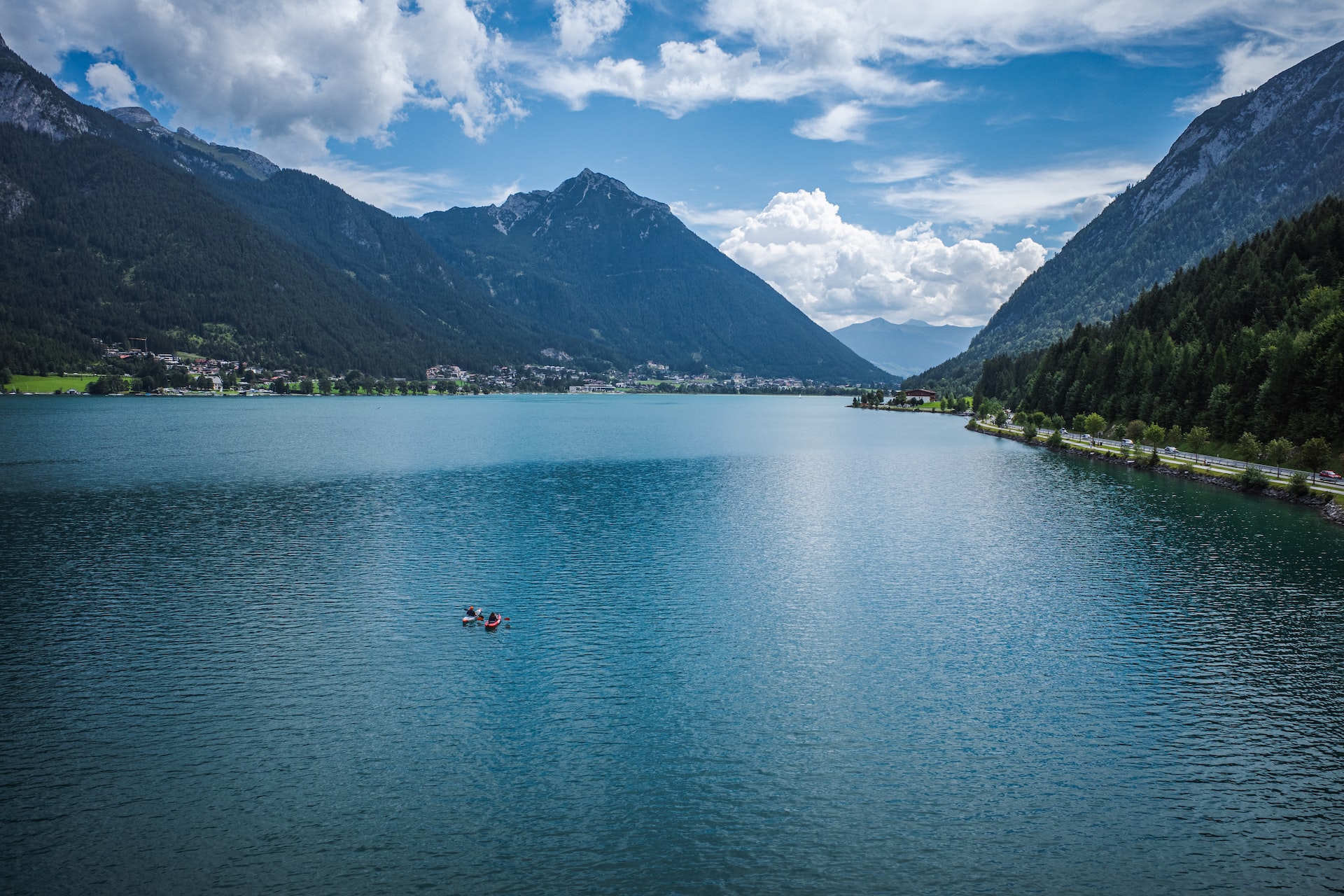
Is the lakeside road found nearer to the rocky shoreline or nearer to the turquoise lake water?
the rocky shoreline

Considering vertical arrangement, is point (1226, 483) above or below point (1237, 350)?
below

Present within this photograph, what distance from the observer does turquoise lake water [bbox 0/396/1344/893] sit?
18891 millimetres

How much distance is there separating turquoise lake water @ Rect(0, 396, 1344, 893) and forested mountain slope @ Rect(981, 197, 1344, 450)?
29.6m

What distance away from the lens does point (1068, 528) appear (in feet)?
199

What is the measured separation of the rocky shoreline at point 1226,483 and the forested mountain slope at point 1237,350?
28.4ft

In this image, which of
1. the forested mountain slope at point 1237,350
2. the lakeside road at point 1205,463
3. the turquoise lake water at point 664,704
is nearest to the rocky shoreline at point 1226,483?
the lakeside road at point 1205,463

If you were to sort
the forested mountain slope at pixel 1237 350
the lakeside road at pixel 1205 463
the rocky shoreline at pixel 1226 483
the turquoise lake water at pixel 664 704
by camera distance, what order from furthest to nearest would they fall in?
the forested mountain slope at pixel 1237 350
the lakeside road at pixel 1205 463
the rocky shoreline at pixel 1226 483
the turquoise lake water at pixel 664 704

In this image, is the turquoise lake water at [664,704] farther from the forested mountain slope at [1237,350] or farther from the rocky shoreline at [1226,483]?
the forested mountain slope at [1237,350]

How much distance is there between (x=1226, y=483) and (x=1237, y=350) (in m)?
30.9

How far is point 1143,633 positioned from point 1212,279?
125446 mm

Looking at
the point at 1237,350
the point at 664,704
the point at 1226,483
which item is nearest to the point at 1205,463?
the point at 1226,483

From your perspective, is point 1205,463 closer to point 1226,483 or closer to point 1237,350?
point 1226,483

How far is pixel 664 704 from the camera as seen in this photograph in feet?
91.5

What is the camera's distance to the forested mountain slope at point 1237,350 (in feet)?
262
